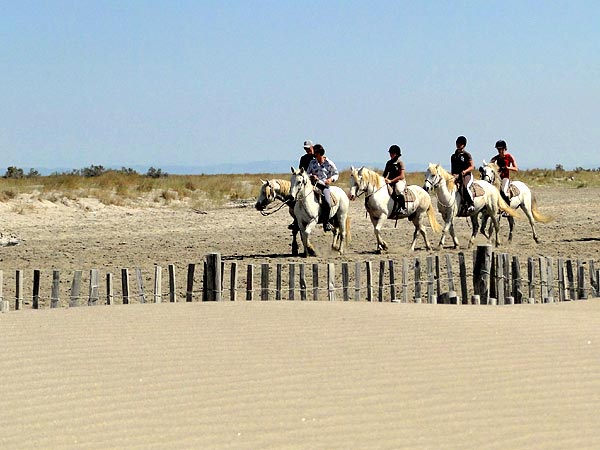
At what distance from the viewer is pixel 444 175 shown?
2220 cm

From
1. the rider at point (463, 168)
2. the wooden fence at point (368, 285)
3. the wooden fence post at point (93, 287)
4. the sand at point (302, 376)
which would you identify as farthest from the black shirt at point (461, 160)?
the wooden fence post at point (93, 287)

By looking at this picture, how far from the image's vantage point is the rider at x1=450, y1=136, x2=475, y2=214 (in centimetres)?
2231

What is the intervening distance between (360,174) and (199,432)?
14.0 meters

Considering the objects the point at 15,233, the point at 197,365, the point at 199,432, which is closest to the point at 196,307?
the point at 197,365

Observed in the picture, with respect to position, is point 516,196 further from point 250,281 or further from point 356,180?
point 250,281

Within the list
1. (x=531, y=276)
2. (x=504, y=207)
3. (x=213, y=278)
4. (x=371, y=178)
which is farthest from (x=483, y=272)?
(x=504, y=207)

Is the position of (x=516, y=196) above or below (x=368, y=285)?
above

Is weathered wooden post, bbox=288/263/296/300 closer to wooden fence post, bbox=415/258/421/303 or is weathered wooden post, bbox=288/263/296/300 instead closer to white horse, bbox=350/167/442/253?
wooden fence post, bbox=415/258/421/303

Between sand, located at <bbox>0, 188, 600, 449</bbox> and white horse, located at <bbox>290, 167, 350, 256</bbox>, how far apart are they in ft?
25.8

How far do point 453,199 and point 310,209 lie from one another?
124 inches

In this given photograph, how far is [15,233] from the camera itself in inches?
1089

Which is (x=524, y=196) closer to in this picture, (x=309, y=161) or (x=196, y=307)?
(x=309, y=161)

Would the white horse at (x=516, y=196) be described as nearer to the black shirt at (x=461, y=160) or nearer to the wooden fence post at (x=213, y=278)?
the black shirt at (x=461, y=160)

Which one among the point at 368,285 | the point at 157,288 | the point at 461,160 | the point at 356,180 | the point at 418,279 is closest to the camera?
the point at 157,288
